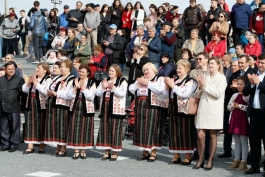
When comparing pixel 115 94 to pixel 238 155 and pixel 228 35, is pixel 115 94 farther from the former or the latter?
pixel 228 35

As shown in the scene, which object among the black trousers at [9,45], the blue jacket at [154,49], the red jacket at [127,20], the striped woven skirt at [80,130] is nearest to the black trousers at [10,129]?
the striped woven skirt at [80,130]

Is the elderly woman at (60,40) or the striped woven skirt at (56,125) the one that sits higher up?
the elderly woman at (60,40)

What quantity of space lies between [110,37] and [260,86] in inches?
315

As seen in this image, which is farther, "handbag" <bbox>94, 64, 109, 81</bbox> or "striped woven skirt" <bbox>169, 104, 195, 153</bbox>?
"handbag" <bbox>94, 64, 109, 81</bbox>

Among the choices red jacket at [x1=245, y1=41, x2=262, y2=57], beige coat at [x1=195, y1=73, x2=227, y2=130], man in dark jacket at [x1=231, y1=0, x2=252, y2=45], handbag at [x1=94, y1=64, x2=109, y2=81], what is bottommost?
beige coat at [x1=195, y1=73, x2=227, y2=130]

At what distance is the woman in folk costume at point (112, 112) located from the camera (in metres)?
11.2

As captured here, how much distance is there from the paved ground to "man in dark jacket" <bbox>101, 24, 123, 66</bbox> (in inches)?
216

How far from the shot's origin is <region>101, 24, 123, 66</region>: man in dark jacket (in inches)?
672

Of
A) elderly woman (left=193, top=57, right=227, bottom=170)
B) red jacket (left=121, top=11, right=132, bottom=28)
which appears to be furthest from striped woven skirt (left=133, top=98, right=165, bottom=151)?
red jacket (left=121, top=11, right=132, bottom=28)

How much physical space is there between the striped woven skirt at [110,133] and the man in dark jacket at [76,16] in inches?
351

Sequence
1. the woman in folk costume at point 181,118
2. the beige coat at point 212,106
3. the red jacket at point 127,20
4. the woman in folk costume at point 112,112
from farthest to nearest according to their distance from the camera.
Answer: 1. the red jacket at point 127,20
2. the woman in folk costume at point 112,112
3. the woman in folk costume at point 181,118
4. the beige coat at point 212,106

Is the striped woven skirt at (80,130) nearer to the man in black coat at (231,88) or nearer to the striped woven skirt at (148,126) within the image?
the striped woven skirt at (148,126)

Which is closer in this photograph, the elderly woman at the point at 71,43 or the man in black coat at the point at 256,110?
the man in black coat at the point at 256,110

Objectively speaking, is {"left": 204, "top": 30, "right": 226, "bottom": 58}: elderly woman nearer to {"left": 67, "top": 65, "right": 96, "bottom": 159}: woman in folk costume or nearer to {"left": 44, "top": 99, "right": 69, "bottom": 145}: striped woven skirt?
{"left": 67, "top": 65, "right": 96, "bottom": 159}: woman in folk costume
